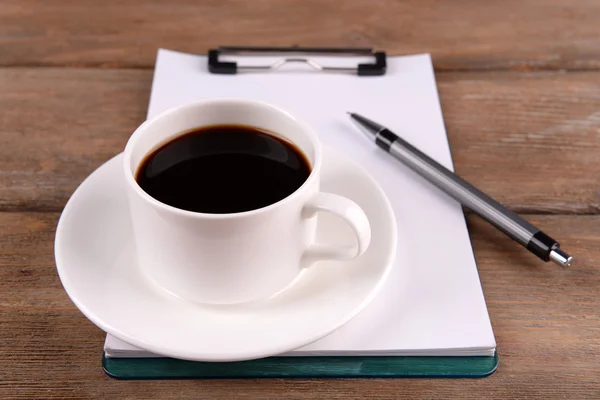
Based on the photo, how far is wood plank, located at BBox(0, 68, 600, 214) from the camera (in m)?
0.79

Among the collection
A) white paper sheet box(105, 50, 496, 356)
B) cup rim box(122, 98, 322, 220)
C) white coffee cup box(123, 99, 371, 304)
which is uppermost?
cup rim box(122, 98, 322, 220)

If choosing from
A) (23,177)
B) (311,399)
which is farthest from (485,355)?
(23,177)

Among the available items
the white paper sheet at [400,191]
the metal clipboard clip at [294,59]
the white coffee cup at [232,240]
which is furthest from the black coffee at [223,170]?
the metal clipboard clip at [294,59]

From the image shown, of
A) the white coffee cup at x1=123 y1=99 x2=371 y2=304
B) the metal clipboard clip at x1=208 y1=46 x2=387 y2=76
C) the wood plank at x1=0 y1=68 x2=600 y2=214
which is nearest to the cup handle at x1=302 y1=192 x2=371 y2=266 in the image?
the white coffee cup at x1=123 y1=99 x2=371 y2=304

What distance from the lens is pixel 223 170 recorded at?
638mm

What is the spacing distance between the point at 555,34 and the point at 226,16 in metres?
0.51

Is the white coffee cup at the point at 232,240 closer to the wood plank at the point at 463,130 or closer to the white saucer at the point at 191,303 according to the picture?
the white saucer at the point at 191,303

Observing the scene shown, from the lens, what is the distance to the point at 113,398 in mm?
579

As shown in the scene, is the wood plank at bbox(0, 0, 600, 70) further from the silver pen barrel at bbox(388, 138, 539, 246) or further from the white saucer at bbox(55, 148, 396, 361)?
the white saucer at bbox(55, 148, 396, 361)

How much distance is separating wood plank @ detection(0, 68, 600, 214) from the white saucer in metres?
0.14

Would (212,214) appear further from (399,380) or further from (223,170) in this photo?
(399,380)

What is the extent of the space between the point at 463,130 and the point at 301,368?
16.7 inches

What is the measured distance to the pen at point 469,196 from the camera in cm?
69

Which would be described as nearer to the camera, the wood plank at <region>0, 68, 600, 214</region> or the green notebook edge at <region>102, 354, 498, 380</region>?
the green notebook edge at <region>102, 354, 498, 380</region>
